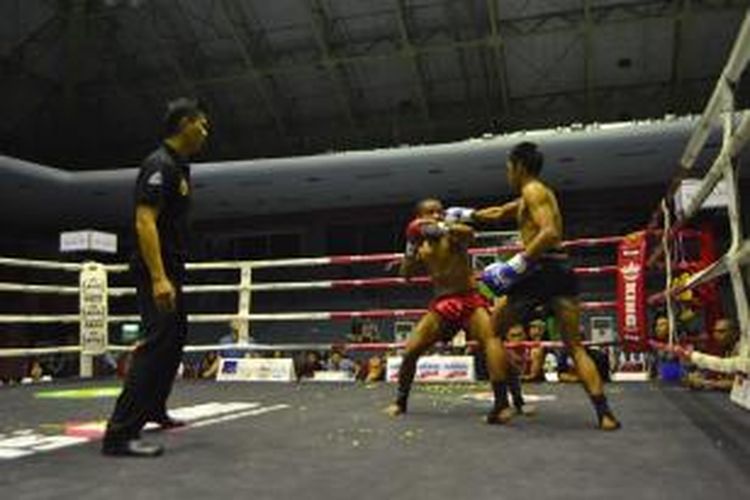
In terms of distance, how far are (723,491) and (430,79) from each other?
54.5 ft

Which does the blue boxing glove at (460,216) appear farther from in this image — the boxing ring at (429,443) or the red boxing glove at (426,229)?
the boxing ring at (429,443)

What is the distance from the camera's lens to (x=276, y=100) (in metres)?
19.5

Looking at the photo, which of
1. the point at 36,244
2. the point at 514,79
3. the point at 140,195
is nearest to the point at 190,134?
the point at 140,195

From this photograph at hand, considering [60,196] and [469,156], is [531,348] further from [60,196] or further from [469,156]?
[60,196]

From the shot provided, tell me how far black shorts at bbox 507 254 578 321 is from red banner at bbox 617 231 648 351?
2.58m

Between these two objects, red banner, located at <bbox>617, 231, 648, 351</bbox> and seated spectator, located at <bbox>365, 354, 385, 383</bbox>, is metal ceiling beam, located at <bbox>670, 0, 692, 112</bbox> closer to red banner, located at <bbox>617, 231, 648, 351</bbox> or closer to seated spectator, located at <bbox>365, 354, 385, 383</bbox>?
seated spectator, located at <bbox>365, 354, 385, 383</bbox>

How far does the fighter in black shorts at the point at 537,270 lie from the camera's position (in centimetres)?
401

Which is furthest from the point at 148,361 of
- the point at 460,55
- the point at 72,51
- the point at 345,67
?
the point at 72,51

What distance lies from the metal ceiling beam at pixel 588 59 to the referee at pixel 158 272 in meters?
13.7

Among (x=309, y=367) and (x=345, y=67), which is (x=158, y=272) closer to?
(x=309, y=367)

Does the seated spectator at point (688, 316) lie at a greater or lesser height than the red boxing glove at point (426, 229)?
lesser

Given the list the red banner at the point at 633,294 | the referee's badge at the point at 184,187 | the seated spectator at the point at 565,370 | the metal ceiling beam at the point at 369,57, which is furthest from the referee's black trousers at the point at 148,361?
the metal ceiling beam at the point at 369,57

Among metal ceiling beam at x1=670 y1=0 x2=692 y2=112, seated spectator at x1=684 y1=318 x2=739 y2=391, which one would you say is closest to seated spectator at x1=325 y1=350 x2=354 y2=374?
seated spectator at x1=684 y1=318 x2=739 y2=391

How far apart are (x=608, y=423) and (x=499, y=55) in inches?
560
